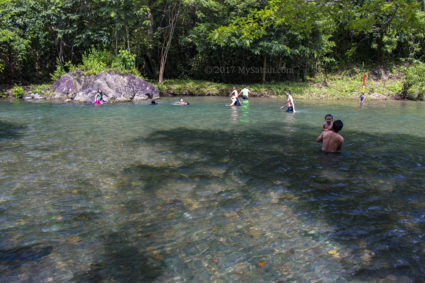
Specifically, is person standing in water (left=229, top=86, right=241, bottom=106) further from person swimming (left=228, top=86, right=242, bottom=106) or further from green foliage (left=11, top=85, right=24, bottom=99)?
green foliage (left=11, top=85, right=24, bottom=99)

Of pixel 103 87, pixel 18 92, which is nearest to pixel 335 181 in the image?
pixel 103 87

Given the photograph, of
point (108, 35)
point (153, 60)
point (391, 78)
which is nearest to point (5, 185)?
point (108, 35)

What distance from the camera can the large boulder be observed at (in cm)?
2570

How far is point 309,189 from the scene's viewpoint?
640 cm

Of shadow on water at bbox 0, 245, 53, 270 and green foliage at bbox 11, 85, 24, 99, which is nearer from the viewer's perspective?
shadow on water at bbox 0, 245, 53, 270

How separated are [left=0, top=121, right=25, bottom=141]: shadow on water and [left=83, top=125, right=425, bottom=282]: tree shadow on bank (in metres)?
4.73

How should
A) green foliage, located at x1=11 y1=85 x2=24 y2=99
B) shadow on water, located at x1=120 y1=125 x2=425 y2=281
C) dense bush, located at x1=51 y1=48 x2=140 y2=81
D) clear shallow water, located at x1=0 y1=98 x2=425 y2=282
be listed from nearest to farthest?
clear shallow water, located at x1=0 y1=98 x2=425 y2=282 < shadow on water, located at x1=120 y1=125 x2=425 y2=281 < green foliage, located at x1=11 y1=85 x2=24 y2=99 < dense bush, located at x1=51 y1=48 x2=140 y2=81

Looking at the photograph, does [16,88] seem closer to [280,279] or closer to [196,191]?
[196,191]

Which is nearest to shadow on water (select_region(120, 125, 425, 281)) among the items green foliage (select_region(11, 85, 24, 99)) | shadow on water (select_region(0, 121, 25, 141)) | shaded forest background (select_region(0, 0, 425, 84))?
shadow on water (select_region(0, 121, 25, 141))

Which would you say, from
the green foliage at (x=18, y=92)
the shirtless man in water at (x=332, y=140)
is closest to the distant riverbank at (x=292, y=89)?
the green foliage at (x=18, y=92)

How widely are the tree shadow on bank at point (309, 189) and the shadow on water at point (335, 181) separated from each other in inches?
0.6

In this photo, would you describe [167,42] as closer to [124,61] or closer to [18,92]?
[124,61]

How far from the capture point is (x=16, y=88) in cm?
2795

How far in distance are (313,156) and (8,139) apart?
1002 cm
